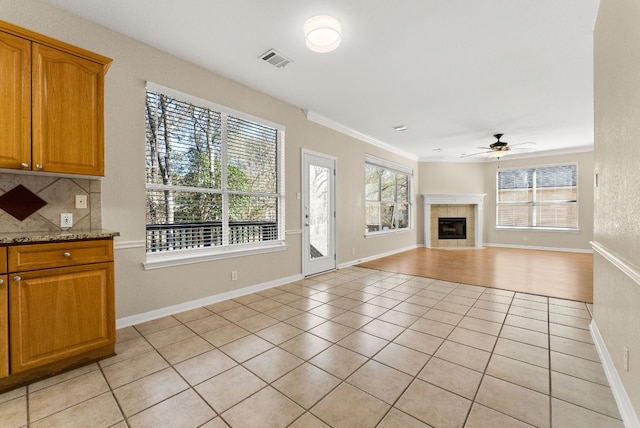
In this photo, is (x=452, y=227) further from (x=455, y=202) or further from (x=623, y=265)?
(x=623, y=265)

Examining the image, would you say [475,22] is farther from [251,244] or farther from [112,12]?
[251,244]

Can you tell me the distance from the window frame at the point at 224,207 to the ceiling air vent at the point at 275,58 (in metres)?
0.83

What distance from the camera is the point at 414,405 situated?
1610mm

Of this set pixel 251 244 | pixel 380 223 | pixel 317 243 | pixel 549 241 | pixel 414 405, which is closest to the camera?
pixel 414 405

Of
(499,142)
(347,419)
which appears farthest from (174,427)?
(499,142)

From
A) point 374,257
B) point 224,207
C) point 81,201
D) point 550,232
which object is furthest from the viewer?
point 550,232

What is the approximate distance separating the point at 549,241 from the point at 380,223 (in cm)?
513

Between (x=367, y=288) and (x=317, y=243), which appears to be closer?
(x=367, y=288)

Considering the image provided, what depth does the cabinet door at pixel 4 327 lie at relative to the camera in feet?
5.53

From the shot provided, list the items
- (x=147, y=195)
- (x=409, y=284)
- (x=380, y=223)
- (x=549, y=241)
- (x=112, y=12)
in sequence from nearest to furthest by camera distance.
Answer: (x=112, y=12)
(x=147, y=195)
(x=409, y=284)
(x=380, y=223)
(x=549, y=241)

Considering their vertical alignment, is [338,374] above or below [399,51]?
below

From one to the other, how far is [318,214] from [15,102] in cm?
381

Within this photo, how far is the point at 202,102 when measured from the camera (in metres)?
3.28

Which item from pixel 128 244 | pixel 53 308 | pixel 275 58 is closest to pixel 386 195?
pixel 275 58
